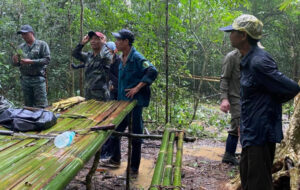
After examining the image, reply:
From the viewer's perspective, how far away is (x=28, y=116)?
1.97 metres

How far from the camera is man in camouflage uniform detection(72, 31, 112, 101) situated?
13.4 feet

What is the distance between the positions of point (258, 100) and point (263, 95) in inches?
2.0

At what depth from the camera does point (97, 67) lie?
13.8ft

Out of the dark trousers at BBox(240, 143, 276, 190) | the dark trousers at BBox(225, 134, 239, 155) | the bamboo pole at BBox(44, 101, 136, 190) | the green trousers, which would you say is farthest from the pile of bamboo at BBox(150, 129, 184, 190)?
the green trousers

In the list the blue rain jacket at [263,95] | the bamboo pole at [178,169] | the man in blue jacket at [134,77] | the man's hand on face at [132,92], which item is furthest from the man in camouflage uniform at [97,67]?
the blue rain jacket at [263,95]

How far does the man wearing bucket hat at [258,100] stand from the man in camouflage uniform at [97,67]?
2313 millimetres

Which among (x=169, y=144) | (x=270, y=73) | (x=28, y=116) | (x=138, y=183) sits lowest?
(x=138, y=183)

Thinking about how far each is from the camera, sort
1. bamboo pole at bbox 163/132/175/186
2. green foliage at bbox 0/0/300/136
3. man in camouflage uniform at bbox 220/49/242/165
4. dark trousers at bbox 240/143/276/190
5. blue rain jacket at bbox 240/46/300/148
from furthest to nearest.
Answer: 1. green foliage at bbox 0/0/300/136
2. man in camouflage uniform at bbox 220/49/242/165
3. dark trousers at bbox 240/143/276/190
4. blue rain jacket at bbox 240/46/300/148
5. bamboo pole at bbox 163/132/175/186

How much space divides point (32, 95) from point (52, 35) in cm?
348

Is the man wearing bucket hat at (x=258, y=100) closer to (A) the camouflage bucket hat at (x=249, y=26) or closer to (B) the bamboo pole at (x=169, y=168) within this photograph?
(A) the camouflage bucket hat at (x=249, y=26)

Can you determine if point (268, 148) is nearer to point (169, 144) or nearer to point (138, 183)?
point (169, 144)

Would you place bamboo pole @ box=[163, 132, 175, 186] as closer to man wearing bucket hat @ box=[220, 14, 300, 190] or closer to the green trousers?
man wearing bucket hat @ box=[220, 14, 300, 190]

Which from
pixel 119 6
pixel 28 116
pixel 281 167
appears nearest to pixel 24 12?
pixel 119 6

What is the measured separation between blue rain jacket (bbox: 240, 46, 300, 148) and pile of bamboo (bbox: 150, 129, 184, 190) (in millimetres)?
596
